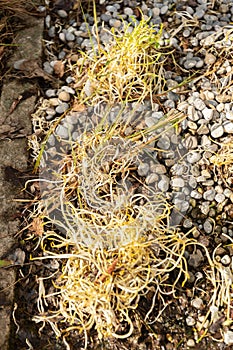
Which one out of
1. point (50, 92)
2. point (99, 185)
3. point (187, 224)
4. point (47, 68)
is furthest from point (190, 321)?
point (47, 68)

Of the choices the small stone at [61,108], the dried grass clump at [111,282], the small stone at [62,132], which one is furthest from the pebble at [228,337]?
the small stone at [61,108]

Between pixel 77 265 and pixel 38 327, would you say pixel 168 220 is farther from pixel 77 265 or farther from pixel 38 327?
pixel 38 327

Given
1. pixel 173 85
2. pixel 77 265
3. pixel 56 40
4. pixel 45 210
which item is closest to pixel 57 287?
pixel 77 265

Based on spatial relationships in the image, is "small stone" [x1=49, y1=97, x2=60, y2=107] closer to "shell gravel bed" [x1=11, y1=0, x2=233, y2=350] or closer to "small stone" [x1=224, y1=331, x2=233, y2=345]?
"shell gravel bed" [x1=11, y1=0, x2=233, y2=350]

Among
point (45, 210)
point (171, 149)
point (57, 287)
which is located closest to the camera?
point (57, 287)

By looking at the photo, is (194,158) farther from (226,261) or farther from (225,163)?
Answer: (226,261)

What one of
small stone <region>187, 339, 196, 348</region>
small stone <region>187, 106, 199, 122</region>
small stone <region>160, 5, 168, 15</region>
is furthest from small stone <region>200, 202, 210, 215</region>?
small stone <region>160, 5, 168, 15</region>

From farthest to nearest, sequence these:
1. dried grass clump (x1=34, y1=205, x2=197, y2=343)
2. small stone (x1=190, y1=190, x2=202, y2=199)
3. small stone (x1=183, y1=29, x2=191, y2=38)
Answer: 1. small stone (x1=183, y1=29, x2=191, y2=38)
2. small stone (x1=190, y1=190, x2=202, y2=199)
3. dried grass clump (x1=34, y1=205, x2=197, y2=343)
